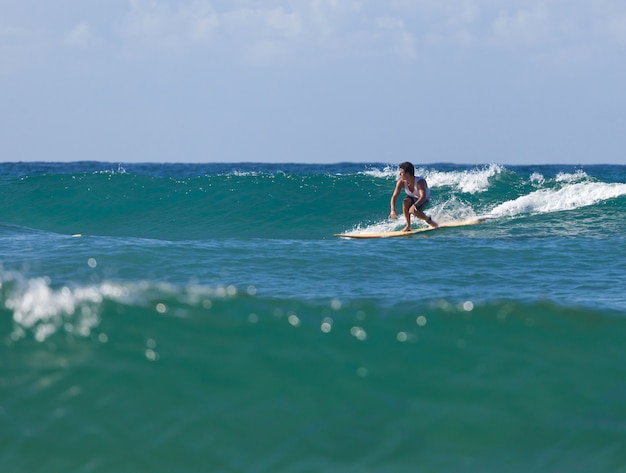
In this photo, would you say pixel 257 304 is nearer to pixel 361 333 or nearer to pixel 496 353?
pixel 361 333

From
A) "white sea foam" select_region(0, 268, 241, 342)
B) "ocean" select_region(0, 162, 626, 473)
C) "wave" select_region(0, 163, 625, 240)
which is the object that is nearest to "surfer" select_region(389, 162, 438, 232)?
"wave" select_region(0, 163, 625, 240)

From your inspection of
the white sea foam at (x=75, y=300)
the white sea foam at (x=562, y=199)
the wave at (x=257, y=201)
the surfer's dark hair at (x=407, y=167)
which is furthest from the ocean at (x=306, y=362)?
the wave at (x=257, y=201)

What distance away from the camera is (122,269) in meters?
8.12

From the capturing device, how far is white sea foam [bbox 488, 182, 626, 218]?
18078mm

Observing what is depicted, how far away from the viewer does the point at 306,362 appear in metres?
5.16

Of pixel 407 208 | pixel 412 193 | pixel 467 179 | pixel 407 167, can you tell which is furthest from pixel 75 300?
pixel 467 179

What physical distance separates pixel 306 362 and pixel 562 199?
15.8 metres

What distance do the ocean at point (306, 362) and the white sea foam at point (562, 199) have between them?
904 cm

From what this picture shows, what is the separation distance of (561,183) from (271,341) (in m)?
19.1

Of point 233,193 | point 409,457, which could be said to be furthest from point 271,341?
point 233,193

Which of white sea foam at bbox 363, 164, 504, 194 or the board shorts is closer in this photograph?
the board shorts

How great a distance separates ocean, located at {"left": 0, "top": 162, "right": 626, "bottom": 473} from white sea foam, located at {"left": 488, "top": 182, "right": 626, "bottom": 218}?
904cm

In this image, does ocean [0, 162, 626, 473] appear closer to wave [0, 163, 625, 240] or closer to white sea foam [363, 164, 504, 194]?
wave [0, 163, 625, 240]

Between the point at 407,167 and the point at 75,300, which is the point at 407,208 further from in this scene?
the point at 75,300
